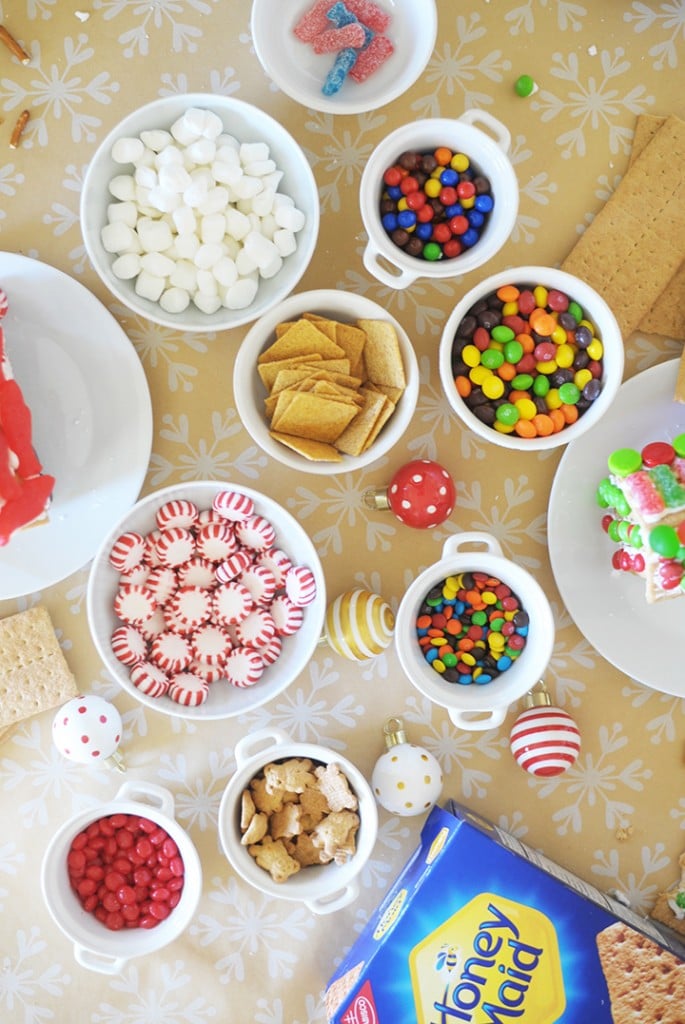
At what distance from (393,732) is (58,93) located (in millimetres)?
1065

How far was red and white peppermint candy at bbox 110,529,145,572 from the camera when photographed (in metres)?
1.21

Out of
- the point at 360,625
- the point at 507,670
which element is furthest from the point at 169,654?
the point at 507,670

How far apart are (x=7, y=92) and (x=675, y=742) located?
1401 millimetres

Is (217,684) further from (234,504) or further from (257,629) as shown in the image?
(234,504)

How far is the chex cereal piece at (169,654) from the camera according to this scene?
125cm

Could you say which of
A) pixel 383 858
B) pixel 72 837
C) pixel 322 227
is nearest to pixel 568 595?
pixel 383 858

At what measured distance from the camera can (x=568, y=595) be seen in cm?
130

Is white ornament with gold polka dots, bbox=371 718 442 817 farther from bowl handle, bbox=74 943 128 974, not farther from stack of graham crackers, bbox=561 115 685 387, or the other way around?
stack of graham crackers, bbox=561 115 685 387

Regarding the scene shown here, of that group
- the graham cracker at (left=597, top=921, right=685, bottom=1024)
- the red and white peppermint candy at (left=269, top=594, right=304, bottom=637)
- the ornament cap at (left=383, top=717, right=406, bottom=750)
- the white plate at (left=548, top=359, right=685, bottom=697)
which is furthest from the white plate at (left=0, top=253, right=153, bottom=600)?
the graham cracker at (left=597, top=921, right=685, bottom=1024)

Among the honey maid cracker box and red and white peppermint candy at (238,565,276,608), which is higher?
red and white peppermint candy at (238,565,276,608)

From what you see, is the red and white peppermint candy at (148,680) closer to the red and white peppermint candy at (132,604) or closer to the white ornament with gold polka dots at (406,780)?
the red and white peppermint candy at (132,604)

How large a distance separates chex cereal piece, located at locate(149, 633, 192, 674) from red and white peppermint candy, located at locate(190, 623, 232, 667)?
0.05 ft

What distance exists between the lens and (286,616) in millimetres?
1243

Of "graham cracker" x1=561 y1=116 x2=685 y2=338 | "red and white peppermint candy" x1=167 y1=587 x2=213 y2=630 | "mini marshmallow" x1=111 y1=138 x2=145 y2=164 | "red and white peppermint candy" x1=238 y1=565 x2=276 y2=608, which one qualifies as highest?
"graham cracker" x1=561 y1=116 x2=685 y2=338
